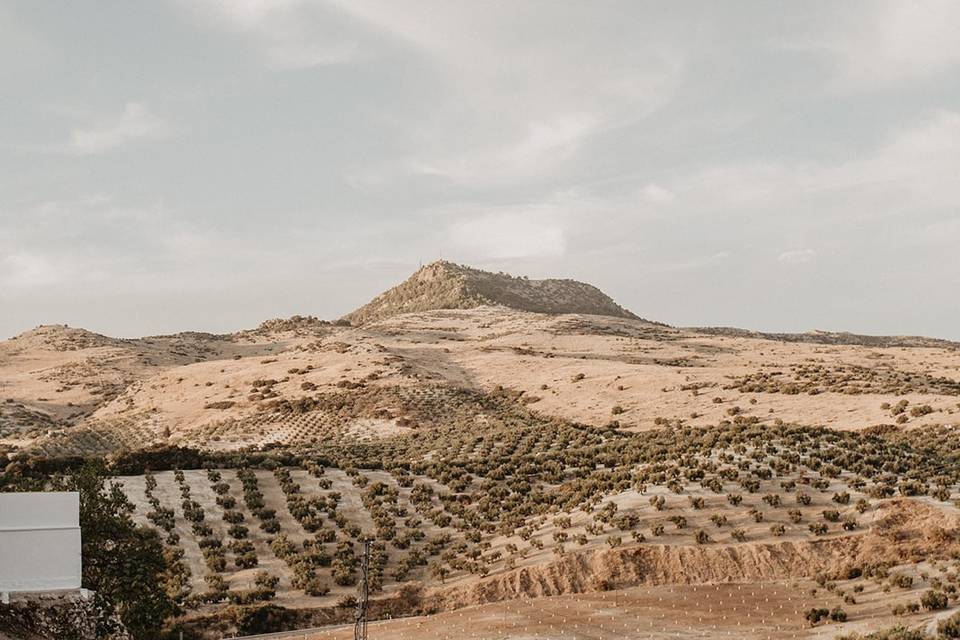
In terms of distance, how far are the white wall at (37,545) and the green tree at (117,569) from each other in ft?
3.30

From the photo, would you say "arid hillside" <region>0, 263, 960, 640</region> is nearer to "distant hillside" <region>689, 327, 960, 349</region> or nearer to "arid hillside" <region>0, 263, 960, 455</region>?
"arid hillside" <region>0, 263, 960, 455</region>

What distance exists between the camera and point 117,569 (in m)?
24.0

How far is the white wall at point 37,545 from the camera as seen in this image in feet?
72.1

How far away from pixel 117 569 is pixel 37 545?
2457mm

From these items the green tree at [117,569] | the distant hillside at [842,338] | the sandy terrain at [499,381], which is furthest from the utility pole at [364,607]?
the distant hillside at [842,338]

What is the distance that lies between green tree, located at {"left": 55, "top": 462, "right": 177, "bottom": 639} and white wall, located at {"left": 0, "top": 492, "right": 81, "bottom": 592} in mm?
1006

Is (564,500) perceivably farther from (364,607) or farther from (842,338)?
(842,338)

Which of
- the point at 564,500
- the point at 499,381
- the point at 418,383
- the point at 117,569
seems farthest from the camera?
the point at 499,381

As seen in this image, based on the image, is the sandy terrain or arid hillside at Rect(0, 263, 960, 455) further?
arid hillside at Rect(0, 263, 960, 455)

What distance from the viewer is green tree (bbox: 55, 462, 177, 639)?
76.6ft

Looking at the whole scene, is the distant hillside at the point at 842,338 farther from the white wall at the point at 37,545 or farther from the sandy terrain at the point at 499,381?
the white wall at the point at 37,545

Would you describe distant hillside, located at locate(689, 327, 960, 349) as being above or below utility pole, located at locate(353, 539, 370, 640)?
above

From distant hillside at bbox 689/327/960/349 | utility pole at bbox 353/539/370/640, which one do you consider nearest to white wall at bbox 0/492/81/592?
utility pole at bbox 353/539/370/640

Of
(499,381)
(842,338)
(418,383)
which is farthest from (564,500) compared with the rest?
(842,338)
